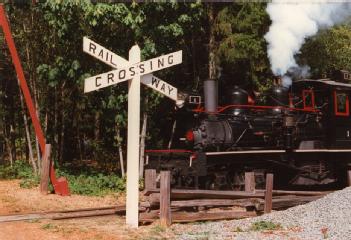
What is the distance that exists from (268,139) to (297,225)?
5.71 meters

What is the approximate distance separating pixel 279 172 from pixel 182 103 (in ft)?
12.3

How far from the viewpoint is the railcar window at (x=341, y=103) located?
15.5 meters

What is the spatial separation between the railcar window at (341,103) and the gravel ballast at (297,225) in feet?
18.2

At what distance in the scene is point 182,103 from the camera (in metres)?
14.1

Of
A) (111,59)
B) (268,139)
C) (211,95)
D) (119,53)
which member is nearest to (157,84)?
(111,59)

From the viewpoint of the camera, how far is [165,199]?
924 cm

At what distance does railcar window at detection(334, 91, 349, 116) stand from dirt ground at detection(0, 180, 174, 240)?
7601 millimetres

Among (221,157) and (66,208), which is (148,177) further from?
(221,157)

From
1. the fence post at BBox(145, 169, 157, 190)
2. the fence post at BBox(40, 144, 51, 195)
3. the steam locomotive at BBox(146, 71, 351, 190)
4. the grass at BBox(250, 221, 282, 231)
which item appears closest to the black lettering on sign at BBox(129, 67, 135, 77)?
the fence post at BBox(145, 169, 157, 190)

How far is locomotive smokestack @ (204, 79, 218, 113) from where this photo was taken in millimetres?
13633

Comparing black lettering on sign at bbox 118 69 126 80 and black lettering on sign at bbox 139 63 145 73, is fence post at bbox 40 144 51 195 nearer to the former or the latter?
black lettering on sign at bbox 118 69 126 80

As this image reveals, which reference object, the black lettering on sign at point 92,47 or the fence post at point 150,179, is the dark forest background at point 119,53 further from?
the black lettering on sign at point 92,47

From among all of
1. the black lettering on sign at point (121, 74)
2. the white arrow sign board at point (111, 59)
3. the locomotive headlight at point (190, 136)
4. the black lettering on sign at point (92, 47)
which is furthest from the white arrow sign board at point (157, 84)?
the locomotive headlight at point (190, 136)

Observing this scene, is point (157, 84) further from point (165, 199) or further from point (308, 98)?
point (308, 98)
